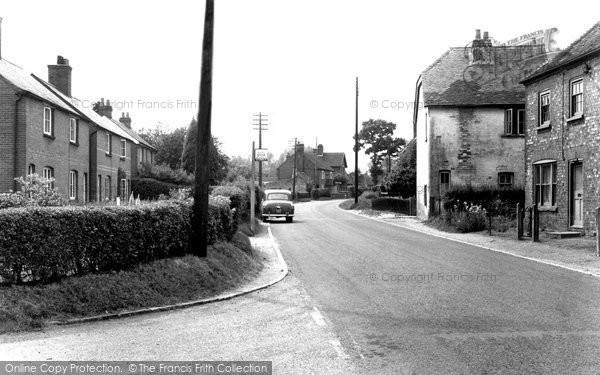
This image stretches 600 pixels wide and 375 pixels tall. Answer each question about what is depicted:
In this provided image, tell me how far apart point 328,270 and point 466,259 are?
13.0 feet

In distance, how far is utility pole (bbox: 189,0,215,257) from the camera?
11414 millimetres

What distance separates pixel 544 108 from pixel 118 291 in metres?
19.7

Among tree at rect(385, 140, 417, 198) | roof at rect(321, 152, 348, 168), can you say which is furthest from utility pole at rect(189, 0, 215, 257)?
roof at rect(321, 152, 348, 168)

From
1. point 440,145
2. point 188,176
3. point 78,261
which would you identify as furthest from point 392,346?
point 188,176

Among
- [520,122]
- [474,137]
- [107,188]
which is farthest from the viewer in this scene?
[107,188]

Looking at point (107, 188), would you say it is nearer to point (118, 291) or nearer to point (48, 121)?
point (48, 121)

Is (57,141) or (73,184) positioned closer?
(57,141)

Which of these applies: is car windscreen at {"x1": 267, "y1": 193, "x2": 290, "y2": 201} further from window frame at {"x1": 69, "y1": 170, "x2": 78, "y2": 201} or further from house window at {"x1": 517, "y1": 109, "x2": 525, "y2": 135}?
house window at {"x1": 517, "y1": 109, "x2": 525, "y2": 135}

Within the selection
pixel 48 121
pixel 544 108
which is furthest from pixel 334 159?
pixel 544 108

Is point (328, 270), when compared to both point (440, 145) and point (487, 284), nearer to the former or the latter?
point (487, 284)

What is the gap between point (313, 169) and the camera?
111 meters

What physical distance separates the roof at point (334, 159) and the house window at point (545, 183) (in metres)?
98.2

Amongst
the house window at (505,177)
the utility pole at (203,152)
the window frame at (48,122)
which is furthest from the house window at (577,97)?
the window frame at (48,122)

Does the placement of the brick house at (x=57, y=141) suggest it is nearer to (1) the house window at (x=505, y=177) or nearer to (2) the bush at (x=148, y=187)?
(2) the bush at (x=148, y=187)
